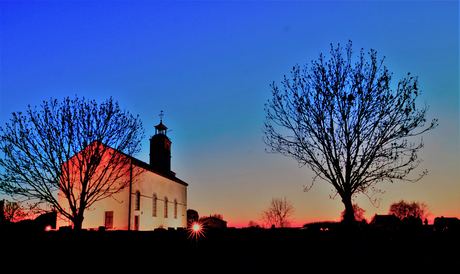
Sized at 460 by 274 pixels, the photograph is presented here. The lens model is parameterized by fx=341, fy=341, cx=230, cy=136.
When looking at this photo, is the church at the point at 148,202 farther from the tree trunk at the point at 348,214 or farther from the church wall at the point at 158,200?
the tree trunk at the point at 348,214

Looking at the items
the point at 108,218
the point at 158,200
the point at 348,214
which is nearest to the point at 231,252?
the point at 348,214

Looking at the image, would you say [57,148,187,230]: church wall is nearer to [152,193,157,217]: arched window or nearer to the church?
the church

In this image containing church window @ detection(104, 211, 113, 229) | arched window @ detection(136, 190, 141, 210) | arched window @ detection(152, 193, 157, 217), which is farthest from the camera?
arched window @ detection(152, 193, 157, 217)

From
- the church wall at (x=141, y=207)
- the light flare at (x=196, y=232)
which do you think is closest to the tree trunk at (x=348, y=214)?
the light flare at (x=196, y=232)

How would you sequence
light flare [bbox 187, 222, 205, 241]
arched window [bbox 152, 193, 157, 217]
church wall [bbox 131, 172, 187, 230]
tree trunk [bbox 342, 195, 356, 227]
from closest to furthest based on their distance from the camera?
tree trunk [bbox 342, 195, 356, 227], light flare [bbox 187, 222, 205, 241], church wall [bbox 131, 172, 187, 230], arched window [bbox 152, 193, 157, 217]

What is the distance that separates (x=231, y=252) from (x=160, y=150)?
38.1m

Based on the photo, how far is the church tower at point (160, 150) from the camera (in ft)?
170

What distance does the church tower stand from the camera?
5188 cm

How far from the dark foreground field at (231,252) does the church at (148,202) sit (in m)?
14.3

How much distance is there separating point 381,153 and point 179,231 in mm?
10125

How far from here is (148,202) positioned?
39.0 m

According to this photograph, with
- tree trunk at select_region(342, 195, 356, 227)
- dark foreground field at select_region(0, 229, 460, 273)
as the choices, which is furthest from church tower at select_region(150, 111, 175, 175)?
tree trunk at select_region(342, 195, 356, 227)

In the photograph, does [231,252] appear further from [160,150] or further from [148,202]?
[160,150]

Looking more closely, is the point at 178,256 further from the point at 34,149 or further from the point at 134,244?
the point at 34,149
